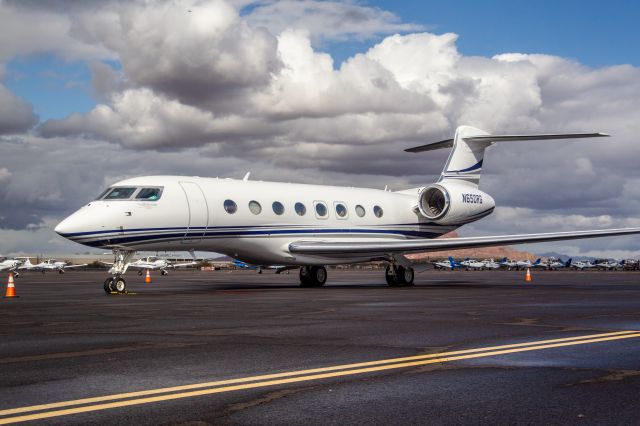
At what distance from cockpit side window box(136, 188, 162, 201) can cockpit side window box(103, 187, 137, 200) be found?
0.24 metres

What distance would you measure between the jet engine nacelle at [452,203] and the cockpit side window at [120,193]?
1261 cm

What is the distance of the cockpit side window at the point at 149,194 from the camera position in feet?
70.2

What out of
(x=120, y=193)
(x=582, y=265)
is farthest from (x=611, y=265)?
(x=120, y=193)

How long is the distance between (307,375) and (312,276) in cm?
2106

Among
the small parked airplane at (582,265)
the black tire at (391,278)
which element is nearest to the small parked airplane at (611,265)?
the small parked airplane at (582,265)

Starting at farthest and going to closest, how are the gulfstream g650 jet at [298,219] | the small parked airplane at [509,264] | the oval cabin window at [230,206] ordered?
the small parked airplane at [509,264], the oval cabin window at [230,206], the gulfstream g650 jet at [298,219]

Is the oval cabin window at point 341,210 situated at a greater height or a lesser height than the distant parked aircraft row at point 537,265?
greater

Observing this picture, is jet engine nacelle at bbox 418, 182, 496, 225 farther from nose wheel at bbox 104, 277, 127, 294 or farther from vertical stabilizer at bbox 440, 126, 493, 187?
nose wheel at bbox 104, 277, 127, 294

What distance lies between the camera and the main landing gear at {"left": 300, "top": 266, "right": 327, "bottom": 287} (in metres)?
27.4

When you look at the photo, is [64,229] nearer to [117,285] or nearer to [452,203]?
[117,285]

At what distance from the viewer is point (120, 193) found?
2133 centimetres

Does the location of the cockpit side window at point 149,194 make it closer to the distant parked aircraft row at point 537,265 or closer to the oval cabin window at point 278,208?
the oval cabin window at point 278,208

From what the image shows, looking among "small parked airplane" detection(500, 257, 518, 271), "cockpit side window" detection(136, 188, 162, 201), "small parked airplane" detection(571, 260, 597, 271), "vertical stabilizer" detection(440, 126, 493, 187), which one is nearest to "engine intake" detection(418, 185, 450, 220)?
"vertical stabilizer" detection(440, 126, 493, 187)

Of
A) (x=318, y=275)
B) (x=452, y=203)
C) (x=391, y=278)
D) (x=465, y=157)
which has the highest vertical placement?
(x=465, y=157)
